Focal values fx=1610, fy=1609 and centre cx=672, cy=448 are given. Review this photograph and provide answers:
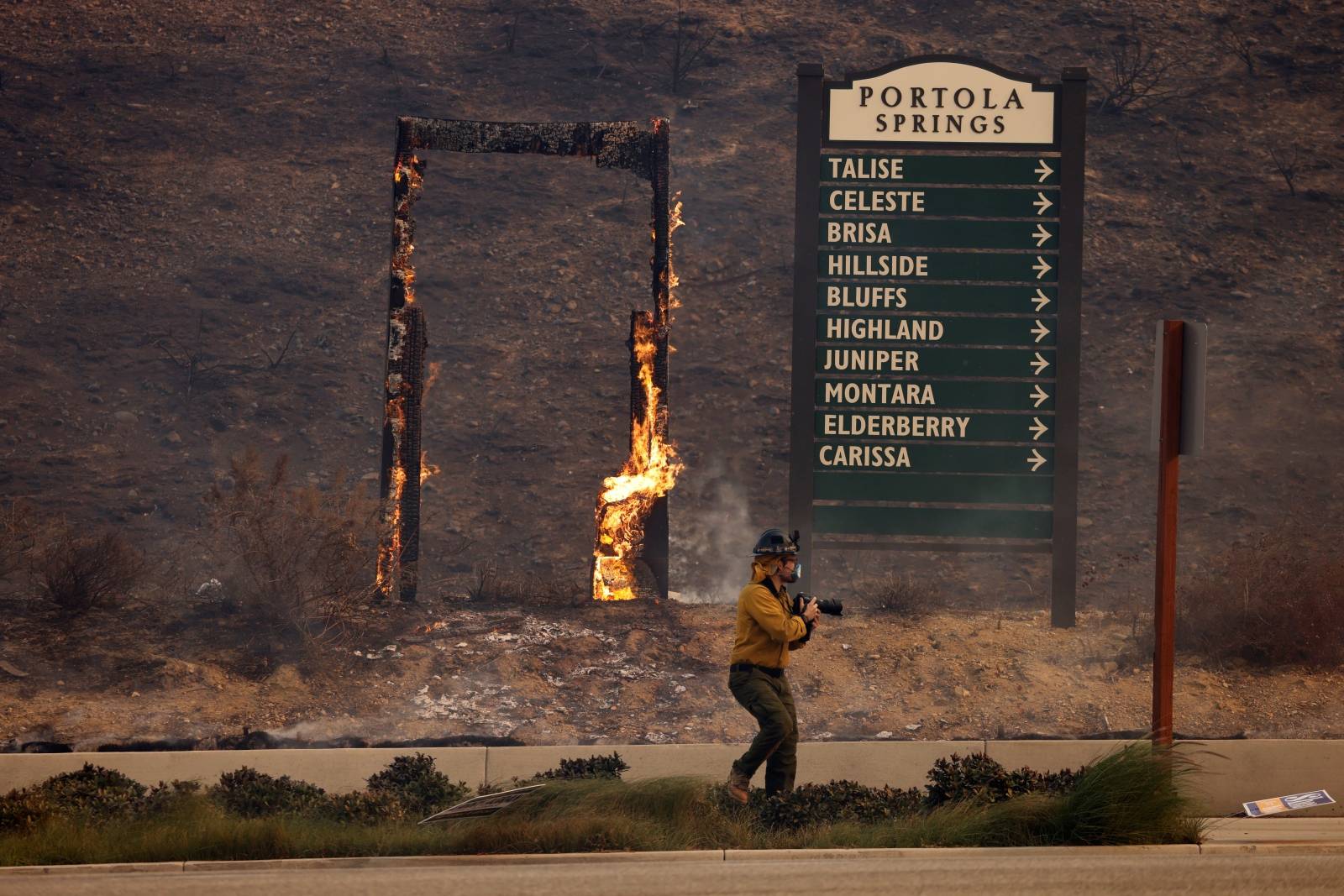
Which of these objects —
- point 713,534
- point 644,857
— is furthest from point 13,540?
point 644,857

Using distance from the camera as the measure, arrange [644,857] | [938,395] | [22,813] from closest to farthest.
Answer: [644,857], [22,813], [938,395]

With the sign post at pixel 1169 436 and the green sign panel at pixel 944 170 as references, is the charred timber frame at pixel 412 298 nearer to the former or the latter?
the green sign panel at pixel 944 170

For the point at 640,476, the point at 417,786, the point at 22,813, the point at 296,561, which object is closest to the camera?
the point at 22,813

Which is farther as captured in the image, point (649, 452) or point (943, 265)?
point (649, 452)

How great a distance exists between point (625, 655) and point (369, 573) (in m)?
6.24

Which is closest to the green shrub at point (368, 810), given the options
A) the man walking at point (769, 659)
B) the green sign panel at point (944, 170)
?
the man walking at point (769, 659)

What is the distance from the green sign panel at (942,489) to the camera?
1662 cm

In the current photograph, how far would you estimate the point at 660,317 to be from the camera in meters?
17.5

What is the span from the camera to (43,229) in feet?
93.2

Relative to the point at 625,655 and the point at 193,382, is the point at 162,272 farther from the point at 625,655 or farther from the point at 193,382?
the point at 625,655

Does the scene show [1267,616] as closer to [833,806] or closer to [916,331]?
[916,331]

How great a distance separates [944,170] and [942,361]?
6.56 ft

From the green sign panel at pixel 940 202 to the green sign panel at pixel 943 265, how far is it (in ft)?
1.40

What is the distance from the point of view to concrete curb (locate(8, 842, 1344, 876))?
9492 millimetres
